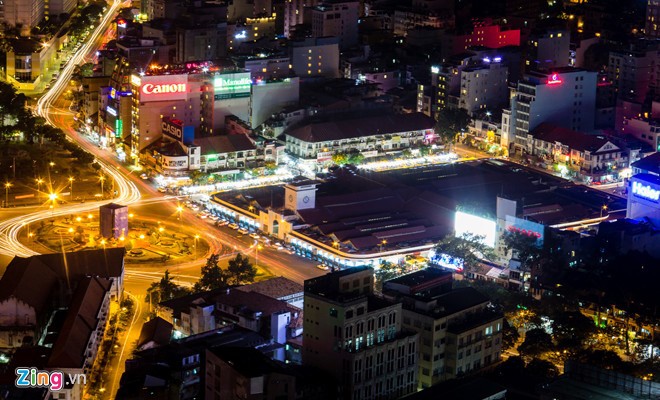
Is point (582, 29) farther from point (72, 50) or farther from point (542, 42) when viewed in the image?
point (72, 50)

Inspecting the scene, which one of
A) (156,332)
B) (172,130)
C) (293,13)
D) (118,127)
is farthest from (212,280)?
(293,13)

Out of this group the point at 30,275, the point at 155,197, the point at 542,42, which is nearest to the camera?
the point at 30,275

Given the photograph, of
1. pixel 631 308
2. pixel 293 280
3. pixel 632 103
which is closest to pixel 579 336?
pixel 631 308

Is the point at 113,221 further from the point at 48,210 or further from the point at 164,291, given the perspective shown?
the point at 164,291

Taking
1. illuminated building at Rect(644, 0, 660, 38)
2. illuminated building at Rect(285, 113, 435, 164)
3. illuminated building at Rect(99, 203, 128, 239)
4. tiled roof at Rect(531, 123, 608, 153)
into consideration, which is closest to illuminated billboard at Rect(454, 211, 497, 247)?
tiled roof at Rect(531, 123, 608, 153)

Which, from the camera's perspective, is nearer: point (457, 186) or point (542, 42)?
point (457, 186)

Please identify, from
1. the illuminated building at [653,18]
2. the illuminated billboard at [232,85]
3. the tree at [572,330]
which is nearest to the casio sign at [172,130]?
the illuminated billboard at [232,85]
